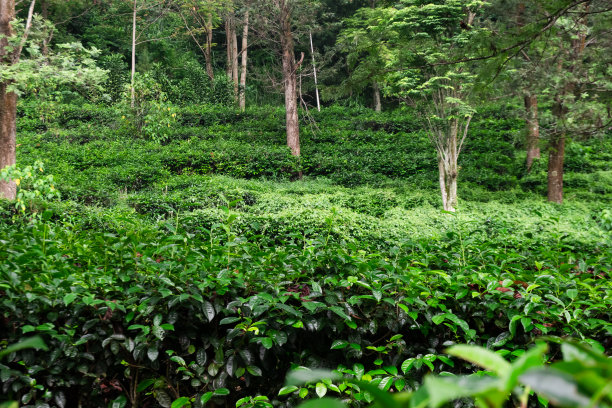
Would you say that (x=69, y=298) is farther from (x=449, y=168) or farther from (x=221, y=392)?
(x=449, y=168)

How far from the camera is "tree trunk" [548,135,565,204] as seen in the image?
902 centimetres

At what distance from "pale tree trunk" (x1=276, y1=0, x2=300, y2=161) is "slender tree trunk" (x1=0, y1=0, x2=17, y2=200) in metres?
6.42

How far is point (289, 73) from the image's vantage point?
38.7 feet

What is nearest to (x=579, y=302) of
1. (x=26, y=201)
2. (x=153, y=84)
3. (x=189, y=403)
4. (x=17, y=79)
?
(x=189, y=403)

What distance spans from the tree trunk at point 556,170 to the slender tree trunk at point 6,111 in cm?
981

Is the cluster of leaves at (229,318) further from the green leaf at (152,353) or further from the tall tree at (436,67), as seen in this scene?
the tall tree at (436,67)

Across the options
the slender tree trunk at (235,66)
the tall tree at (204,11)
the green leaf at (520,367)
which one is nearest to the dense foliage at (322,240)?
the green leaf at (520,367)

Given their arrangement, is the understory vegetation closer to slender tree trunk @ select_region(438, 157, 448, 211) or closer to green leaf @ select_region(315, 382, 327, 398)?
green leaf @ select_region(315, 382, 327, 398)

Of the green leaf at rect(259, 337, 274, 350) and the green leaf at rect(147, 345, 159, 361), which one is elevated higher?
the green leaf at rect(259, 337, 274, 350)

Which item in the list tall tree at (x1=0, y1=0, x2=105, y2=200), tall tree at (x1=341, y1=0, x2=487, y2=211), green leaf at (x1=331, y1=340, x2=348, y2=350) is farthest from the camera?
tall tree at (x1=341, y1=0, x2=487, y2=211)

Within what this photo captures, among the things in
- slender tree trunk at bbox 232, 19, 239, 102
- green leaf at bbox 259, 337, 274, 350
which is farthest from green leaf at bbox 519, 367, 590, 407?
slender tree trunk at bbox 232, 19, 239, 102

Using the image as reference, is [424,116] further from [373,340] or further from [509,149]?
[373,340]

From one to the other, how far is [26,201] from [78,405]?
532 cm

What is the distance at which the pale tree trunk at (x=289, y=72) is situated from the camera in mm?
11688
